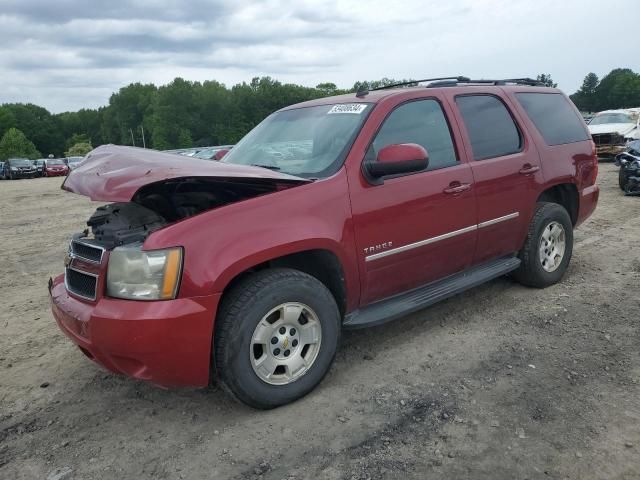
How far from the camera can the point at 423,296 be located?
3711 mm

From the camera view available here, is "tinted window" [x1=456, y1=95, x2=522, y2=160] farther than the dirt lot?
Yes

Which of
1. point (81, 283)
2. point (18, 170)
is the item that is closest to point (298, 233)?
point (81, 283)

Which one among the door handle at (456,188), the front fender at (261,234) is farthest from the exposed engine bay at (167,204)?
the door handle at (456,188)

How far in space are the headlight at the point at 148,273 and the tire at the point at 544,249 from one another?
3283 millimetres

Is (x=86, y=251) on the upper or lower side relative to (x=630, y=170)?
upper

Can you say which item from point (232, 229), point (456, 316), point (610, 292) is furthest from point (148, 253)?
point (610, 292)

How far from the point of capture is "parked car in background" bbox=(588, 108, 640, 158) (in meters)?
16.7

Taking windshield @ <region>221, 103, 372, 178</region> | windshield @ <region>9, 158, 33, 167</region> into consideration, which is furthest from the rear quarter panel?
windshield @ <region>9, 158, 33, 167</region>

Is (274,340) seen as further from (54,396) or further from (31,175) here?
(31,175)

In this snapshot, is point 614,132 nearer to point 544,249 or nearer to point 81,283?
point 544,249

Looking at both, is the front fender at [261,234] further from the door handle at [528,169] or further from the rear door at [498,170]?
the door handle at [528,169]

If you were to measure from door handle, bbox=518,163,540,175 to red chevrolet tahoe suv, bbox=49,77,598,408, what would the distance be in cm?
2

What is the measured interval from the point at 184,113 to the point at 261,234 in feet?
345

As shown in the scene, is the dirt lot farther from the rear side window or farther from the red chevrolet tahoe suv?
the rear side window
